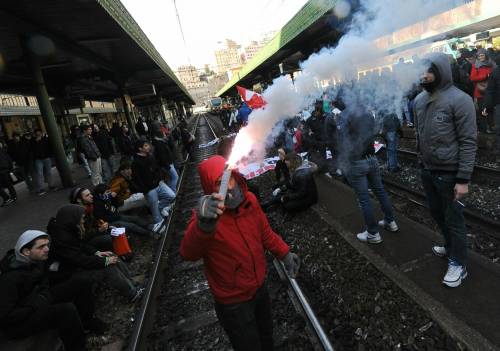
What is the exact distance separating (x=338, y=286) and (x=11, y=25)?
29.6 feet

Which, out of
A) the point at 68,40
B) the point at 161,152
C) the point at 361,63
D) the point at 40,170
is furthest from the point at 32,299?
the point at 68,40

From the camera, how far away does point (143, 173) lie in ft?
25.1

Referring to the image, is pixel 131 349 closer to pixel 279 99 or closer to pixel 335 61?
pixel 279 99

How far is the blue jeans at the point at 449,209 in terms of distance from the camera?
3.65m

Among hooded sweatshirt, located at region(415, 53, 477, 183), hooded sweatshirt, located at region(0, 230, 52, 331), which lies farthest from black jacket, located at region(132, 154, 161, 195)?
hooded sweatshirt, located at region(415, 53, 477, 183)

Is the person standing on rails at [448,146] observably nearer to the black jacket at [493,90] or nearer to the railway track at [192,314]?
the railway track at [192,314]

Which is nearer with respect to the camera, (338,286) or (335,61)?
(338,286)

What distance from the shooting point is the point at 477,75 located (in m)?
9.74

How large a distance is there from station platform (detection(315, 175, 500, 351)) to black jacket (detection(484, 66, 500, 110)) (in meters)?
4.63

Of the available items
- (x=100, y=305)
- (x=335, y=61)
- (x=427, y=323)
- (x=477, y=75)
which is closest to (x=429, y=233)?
(x=427, y=323)

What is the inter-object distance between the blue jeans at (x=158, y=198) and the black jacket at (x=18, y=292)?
378cm

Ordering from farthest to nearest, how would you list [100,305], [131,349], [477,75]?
[477,75] < [100,305] < [131,349]

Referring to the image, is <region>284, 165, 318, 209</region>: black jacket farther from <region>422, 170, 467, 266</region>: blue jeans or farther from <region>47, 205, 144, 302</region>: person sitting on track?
<region>47, 205, 144, 302</region>: person sitting on track

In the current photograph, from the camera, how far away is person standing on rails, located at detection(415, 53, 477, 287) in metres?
3.41
